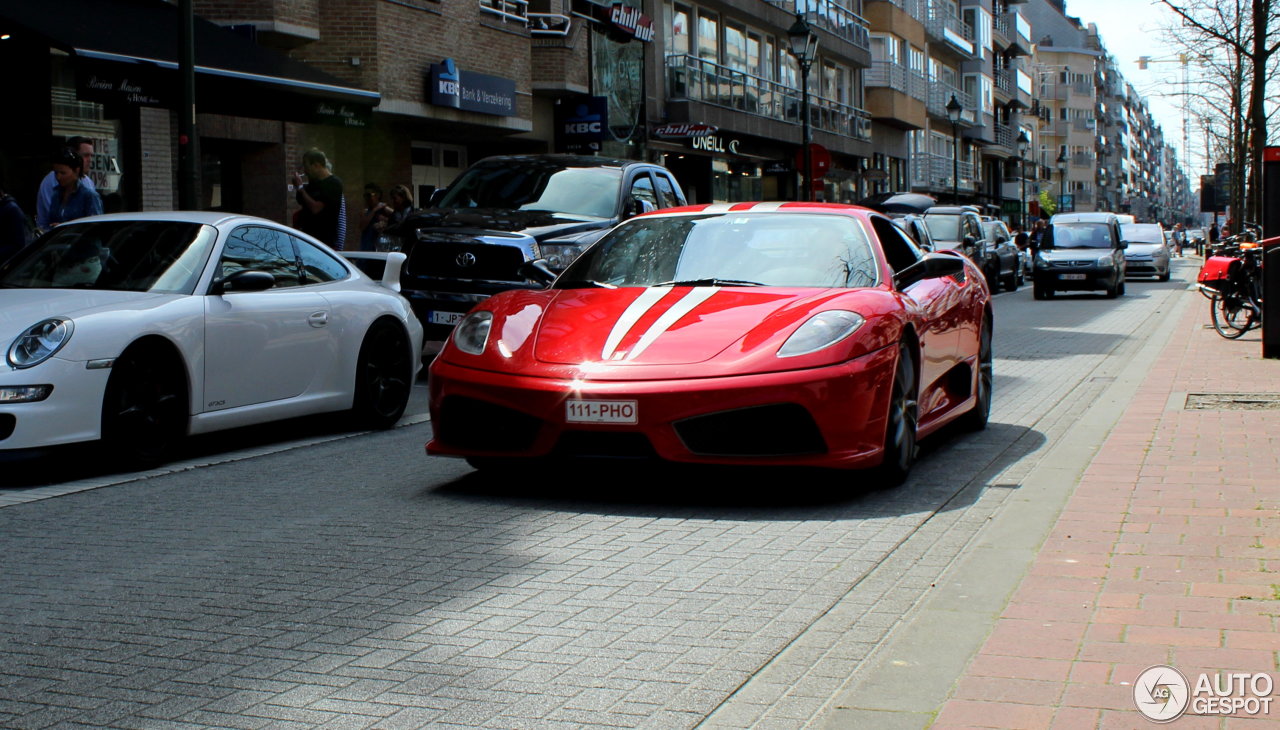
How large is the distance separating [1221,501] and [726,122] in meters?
31.8

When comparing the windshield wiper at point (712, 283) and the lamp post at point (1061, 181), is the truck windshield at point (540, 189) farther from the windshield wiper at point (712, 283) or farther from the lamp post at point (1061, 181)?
the lamp post at point (1061, 181)

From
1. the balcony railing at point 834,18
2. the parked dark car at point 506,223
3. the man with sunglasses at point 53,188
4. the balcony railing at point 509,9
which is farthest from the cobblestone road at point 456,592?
the balcony railing at point 834,18

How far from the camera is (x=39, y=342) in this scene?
761 centimetres

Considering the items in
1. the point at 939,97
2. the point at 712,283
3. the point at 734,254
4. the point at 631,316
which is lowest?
the point at 631,316

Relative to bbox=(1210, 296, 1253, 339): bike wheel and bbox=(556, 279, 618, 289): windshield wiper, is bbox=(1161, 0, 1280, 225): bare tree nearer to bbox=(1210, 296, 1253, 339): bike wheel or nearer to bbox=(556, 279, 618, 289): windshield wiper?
bbox=(1210, 296, 1253, 339): bike wheel

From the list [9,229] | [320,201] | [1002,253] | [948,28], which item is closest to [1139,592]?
[9,229]

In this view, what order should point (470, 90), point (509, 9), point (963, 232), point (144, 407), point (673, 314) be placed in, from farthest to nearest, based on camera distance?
1. point (963, 232)
2. point (509, 9)
3. point (470, 90)
4. point (144, 407)
5. point (673, 314)

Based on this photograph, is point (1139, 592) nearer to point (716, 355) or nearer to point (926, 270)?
point (716, 355)

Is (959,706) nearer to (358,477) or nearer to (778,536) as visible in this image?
(778,536)

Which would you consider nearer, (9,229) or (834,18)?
(9,229)

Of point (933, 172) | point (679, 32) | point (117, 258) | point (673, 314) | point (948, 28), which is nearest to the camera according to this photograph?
point (673, 314)

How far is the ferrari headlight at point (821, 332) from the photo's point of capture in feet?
22.2

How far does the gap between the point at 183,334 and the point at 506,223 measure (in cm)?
594

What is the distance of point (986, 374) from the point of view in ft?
32.4
